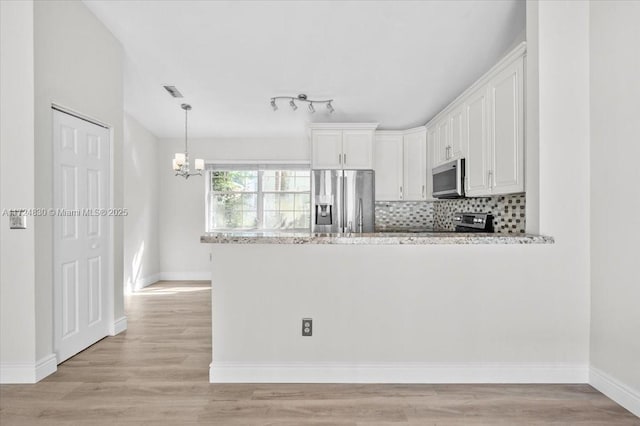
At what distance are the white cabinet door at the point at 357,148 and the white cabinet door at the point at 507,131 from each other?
2.20 m

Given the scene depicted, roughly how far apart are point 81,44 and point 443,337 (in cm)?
347

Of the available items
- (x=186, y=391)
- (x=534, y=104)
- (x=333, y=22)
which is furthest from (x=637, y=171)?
(x=186, y=391)

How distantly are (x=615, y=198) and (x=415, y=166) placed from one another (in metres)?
3.12

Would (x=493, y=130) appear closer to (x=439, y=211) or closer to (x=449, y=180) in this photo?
(x=449, y=180)

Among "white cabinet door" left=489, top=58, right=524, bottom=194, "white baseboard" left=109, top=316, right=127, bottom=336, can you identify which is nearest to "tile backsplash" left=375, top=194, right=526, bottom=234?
"white cabinet door" left=489, top=58, right=524, bottom=194

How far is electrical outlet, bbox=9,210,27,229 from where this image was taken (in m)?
2.41

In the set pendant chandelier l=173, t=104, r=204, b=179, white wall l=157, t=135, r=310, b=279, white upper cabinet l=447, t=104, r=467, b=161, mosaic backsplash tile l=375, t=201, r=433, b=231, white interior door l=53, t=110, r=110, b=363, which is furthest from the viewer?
white wall l=157, t=135, r=310, b=279

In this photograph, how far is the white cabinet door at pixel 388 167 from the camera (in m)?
5.26

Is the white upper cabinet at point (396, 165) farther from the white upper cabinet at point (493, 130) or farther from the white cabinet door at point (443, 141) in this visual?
the white upper cabinet at point (493, 130)

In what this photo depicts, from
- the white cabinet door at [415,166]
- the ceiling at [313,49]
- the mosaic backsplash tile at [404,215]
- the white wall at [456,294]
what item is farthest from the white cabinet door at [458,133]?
the mosaic backsplash tile at [404,215]

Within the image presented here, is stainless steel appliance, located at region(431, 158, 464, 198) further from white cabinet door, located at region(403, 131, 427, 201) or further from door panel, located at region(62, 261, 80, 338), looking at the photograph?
door panel, located at region(62, 261, 80, 338)

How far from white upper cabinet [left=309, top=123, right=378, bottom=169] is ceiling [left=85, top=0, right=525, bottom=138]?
0.38 m

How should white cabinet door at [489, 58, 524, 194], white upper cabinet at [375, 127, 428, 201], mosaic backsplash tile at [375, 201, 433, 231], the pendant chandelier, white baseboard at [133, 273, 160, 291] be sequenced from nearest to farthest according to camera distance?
white cabinet door at [489, 58, 524, 194] → the pendant chandelier → white upper cabinet at [375, 127, 428, 201] → white baseboard at [133, 273, 160, 291] → mosaic backsplash tile at [375, 201, 433, 231]

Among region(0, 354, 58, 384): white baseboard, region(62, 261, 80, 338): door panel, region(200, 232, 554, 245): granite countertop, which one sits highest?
region(200, 232, 554, 245): granite countertop
